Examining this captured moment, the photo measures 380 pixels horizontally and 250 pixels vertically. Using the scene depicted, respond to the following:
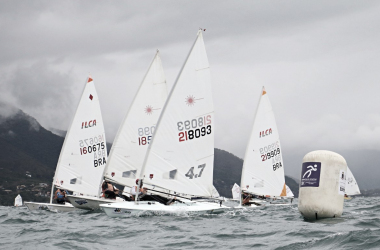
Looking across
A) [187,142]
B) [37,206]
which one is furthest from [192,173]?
[37,206]

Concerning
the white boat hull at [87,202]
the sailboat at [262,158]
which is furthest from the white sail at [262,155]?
the white boat hull at [87,202]

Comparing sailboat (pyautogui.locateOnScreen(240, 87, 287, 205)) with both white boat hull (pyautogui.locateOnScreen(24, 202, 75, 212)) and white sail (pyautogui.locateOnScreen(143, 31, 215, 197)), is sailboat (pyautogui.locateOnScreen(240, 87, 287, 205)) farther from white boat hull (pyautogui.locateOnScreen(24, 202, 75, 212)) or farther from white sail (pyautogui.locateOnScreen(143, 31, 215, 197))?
white boat hull (pyautogui.locateOnScreen(24, 202, 75, 212))

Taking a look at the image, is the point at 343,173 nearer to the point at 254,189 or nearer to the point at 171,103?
the point at 171,103

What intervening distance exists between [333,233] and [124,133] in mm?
22820

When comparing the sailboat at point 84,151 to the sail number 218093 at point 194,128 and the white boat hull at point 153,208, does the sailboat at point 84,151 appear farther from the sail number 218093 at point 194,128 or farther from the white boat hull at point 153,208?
the white boat hull at point 153,208

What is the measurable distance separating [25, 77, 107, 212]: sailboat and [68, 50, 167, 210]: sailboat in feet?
11.2

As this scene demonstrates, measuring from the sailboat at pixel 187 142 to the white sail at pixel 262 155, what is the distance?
1413 centimetres

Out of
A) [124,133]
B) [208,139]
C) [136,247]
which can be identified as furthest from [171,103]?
[136,247]

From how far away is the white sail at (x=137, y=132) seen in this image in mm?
35625

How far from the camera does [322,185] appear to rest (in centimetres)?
1816

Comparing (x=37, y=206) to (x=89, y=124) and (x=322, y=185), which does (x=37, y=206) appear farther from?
(x=322, y=185)

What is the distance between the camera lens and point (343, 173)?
18734 millimetres

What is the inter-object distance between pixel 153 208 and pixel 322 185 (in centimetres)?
935

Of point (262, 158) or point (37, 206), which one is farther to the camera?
point (262, 158)
